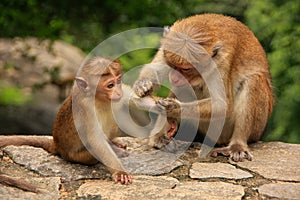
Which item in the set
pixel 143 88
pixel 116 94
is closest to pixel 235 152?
pixel 143 88

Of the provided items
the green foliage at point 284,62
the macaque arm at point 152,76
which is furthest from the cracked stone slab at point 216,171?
the green foliage at point 284,62

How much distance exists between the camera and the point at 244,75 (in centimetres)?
→ 721

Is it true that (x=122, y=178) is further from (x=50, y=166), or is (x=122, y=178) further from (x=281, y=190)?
(x=281, y=190)

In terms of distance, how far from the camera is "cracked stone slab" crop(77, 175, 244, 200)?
19.2 feet

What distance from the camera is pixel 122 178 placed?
6.14 meters

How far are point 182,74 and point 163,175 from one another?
102 cm

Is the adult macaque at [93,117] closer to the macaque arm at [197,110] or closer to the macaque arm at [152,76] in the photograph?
the macaque arm at [152,76]

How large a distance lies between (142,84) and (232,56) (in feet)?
3.33

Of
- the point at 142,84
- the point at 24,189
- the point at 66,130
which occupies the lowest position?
the point at 24,189

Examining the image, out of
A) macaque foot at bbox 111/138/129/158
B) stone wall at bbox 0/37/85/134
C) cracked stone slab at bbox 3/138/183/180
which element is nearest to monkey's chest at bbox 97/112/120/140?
macaque foot at bbox 111/138/129/158

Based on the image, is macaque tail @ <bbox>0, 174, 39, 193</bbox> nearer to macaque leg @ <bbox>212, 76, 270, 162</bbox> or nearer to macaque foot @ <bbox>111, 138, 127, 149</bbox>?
macaque foot @ <bbox>111, 138, 127, 149</bbox>

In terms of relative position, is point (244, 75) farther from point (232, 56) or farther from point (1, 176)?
point (1, 176)

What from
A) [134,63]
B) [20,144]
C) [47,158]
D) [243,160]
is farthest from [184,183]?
[134,63]

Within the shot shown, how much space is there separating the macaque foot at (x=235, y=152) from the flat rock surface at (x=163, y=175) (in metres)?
0.07
